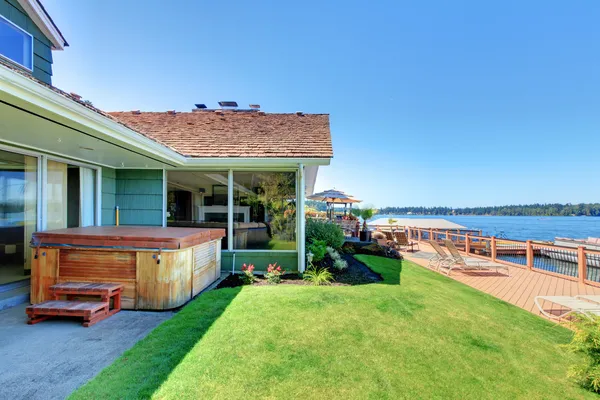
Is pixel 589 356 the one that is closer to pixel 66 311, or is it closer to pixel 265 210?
pixel 265 210

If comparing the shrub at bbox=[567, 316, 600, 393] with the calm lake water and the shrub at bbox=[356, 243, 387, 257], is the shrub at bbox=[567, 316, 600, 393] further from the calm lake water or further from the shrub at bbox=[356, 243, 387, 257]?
the calm lake water

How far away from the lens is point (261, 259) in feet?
21.6

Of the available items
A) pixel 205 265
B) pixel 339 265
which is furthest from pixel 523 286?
pixel 205 265

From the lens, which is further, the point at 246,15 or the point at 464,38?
the point at 464,38

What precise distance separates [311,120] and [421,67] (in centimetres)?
1063

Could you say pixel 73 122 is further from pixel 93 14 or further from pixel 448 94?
pixel 448 94

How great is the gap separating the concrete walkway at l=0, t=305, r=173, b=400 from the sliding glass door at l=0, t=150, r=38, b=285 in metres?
1.39

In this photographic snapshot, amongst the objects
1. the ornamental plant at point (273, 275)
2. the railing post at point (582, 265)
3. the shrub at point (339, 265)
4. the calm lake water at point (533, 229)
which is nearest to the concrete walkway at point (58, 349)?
the ornamental plant at point (273, 275)

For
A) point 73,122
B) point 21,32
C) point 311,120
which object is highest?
point 21,32

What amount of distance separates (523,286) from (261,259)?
A: 22.5ft

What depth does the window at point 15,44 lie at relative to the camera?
19.9 ft

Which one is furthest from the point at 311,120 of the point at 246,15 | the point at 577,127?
the point at 577,127

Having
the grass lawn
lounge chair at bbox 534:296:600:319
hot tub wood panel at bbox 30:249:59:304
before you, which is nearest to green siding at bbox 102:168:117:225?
hot tub wood panel at bbox 30:249:59:304

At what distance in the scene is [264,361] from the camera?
2707 mm
